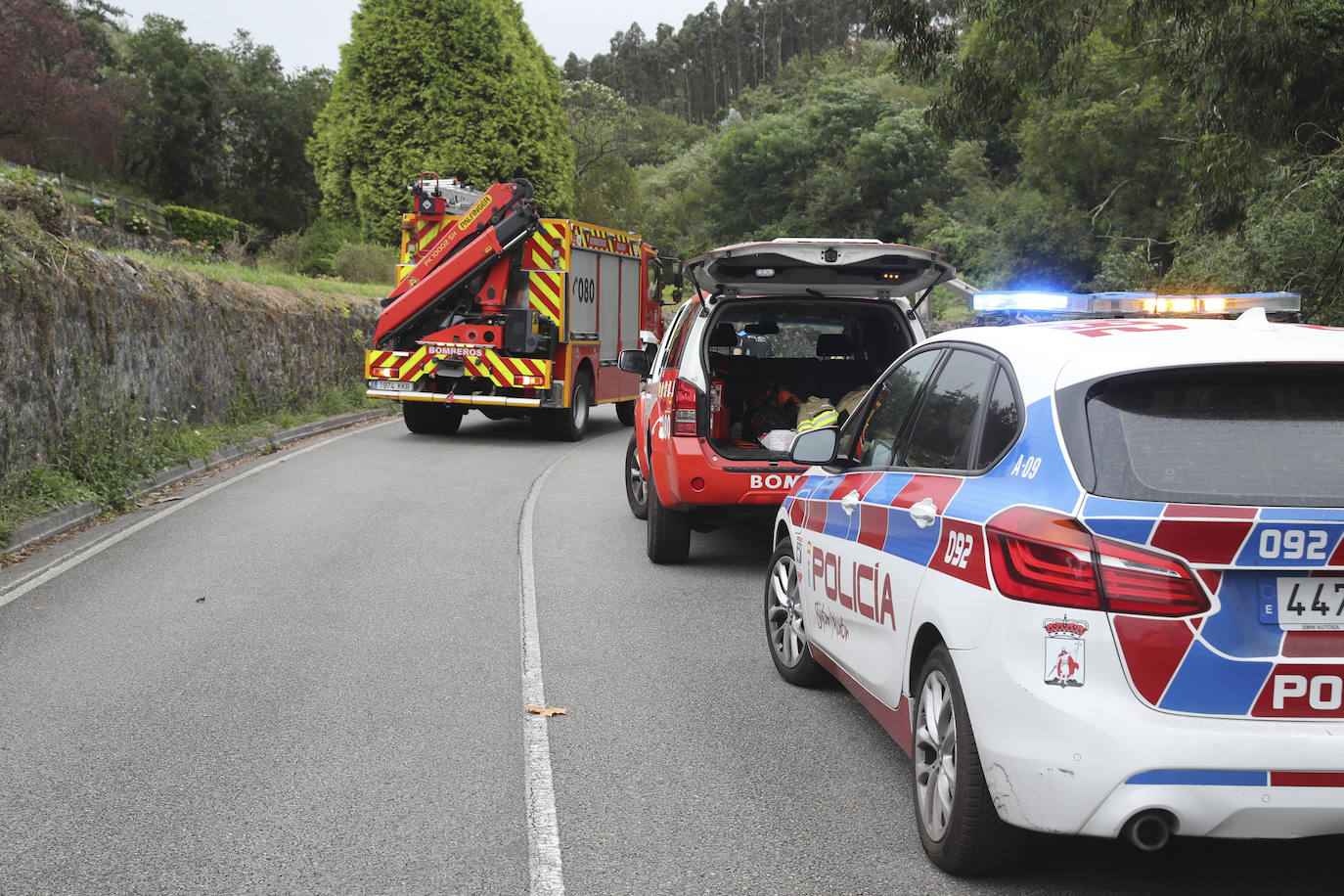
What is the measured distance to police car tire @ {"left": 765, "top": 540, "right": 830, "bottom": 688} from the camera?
5723 mm

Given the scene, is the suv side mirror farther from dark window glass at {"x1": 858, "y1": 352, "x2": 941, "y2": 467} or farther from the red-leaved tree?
the red-leaved tree

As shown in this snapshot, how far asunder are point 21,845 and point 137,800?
1.46 ft

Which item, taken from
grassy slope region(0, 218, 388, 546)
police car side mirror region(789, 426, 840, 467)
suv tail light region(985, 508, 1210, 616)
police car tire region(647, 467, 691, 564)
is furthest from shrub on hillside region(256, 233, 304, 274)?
suv tail light region(985, 508, 1210, 616)

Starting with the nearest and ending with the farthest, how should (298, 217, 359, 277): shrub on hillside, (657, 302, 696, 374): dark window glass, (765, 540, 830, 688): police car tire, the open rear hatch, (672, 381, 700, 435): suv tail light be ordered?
1. (765, 540, 830, 688): police car tire
2. the open rear hatch
3. (672, 381, 700, 435): suv tail light
4. (657, 302, 696, 374): dark window glass
5. (298, 217, 359, 277): shrub on hillside

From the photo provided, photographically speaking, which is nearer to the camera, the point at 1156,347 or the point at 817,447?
the point at 1156,347

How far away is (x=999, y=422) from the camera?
3838 mm

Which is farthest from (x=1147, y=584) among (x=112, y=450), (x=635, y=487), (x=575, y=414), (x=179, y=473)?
(x=575, y=414)

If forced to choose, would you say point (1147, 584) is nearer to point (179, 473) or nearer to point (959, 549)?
A: point (959, 549)

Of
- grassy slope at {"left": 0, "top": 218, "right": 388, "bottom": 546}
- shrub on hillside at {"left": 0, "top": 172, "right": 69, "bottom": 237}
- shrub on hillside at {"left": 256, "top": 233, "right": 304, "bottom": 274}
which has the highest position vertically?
shrub on hillside at {"left": 256, "top": 233, "right": 304, "bottom": 274}

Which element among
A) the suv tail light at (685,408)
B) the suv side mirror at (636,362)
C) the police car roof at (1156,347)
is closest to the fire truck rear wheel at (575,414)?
the suv side mirror at (636,362)

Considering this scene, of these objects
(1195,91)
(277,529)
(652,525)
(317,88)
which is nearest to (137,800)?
(652,525)

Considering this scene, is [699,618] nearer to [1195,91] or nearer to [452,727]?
[452,727]

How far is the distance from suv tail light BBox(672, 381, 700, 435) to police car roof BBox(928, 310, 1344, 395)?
14.0 feet

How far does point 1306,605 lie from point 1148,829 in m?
0.71
